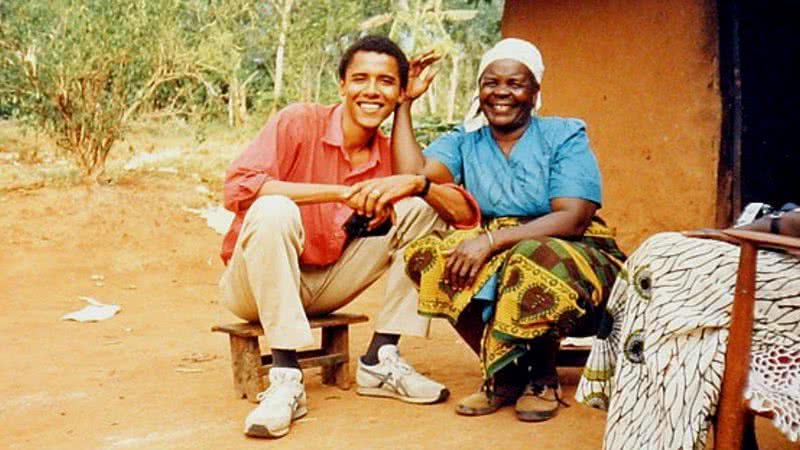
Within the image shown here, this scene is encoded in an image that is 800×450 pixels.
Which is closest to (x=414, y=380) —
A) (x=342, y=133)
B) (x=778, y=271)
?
(x=342, y=133)

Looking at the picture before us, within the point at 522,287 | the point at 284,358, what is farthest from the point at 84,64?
the point at 522,287

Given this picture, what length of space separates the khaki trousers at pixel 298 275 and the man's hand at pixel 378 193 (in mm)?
224

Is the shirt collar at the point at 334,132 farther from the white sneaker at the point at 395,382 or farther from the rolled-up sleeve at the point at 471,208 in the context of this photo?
the white sneaker at the point at 395,382

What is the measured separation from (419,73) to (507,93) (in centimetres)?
40

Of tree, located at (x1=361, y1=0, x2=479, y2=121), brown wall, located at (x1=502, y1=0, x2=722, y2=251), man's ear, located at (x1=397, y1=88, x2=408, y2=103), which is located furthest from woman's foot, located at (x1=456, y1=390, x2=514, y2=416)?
tree, located at (x1=361, y1=0, x2=479, y2=121)

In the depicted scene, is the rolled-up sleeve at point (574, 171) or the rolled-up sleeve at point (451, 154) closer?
the rolled-up sleeve at point (574, 171)

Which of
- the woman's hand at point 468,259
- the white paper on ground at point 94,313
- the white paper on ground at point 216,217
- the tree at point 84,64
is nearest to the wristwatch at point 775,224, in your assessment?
the woman's hand at point 468,259

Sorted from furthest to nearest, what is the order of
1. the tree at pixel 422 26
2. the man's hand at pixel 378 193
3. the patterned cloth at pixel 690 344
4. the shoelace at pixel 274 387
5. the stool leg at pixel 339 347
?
the tree at pixel 422 26, the stool leg at pixel 339 347, the shoelace at pixel 274 387, the man's hand at pixel 378 193, the patterned cloth at pixel 690 344

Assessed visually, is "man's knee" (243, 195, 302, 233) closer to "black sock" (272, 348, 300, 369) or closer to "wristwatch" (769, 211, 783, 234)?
"black sock" (272, 348, 300, 369)

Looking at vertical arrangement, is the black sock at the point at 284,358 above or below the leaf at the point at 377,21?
below

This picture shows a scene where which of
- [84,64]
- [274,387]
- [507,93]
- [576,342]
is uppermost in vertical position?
[84,64]

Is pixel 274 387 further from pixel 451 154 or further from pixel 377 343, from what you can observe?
pixel 451 154

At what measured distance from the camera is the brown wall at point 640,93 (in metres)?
5.90

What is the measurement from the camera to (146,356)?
17.0 ft
